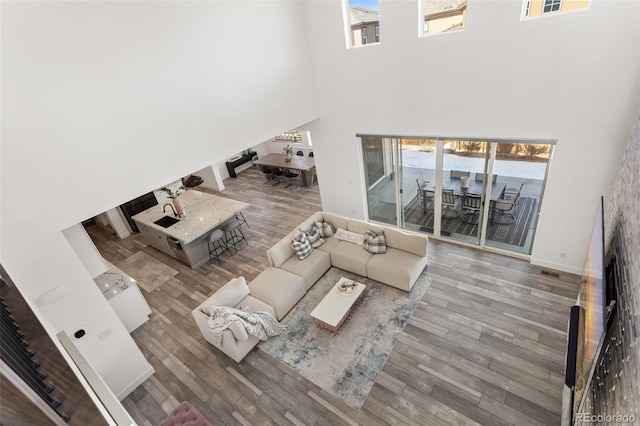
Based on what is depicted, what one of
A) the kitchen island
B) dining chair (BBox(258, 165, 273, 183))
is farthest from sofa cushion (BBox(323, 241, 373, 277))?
dining chair (BBox(258, 165, 273, 183))

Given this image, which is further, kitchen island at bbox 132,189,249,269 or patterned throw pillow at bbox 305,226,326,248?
kitchen island at bbox 132,189,249,269

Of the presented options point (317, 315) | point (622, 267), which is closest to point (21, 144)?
point (317, 315)

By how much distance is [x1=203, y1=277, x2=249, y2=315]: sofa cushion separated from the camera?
16.1 feet

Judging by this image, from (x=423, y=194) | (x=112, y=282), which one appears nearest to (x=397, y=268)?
(x=423, y=194)

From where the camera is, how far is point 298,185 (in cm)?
1066

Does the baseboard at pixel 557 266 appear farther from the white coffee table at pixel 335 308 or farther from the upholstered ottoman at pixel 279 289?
the upholstered ottoman at pixel 279 289

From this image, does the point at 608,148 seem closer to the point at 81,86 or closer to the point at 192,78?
the point at 192,78

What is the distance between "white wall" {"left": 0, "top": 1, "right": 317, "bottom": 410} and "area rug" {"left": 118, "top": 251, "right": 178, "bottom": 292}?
2.46 metres

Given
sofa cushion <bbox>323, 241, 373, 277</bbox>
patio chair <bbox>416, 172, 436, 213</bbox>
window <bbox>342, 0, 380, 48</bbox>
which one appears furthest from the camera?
patio chair <bbox>416, 172, 436, 213</bbox>

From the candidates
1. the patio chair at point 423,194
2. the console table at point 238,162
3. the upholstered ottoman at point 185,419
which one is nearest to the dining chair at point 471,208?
the patio chair at point 423,194

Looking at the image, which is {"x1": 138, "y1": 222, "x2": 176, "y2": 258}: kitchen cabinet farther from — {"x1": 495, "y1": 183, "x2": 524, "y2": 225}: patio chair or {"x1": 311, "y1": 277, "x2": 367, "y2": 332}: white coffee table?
{"x1": 495, "y1": 183, "x2": 524, "y2": 225}: patio chair

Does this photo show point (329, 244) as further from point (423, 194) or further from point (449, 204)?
point (449, 204)

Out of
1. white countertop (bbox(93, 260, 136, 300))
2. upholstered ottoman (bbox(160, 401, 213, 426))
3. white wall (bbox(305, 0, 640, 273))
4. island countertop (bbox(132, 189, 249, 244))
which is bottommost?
upholstered ottoman (bbox(160, 401, 213, 426))

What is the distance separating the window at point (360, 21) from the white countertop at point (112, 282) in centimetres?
603
